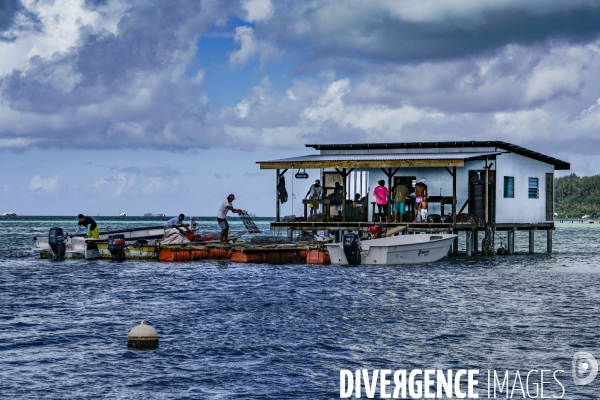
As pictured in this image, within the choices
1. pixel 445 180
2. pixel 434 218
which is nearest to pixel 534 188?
pixel 445 180

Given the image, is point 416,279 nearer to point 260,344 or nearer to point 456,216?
point 456,216

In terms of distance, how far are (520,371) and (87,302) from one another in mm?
14239

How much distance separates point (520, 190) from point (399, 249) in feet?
Result: 36.3

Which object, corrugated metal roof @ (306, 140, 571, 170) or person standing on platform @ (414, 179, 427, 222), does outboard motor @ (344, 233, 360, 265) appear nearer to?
person standing on platform @ (414, 179, 427, 222)

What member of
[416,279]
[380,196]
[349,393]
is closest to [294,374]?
[349,393]

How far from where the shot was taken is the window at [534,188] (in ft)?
150

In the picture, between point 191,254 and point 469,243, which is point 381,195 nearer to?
point 469,243

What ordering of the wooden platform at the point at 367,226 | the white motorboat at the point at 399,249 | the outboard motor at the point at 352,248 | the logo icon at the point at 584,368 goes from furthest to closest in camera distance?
the wooden platform at the point at 367,226, the white motorboat at the point at 399,249, the outboard motor at the point at 352,248, the logo icon at the point at 584,368

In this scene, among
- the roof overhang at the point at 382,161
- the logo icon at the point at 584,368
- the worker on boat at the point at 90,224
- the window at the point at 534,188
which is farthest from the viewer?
the window at the point at 534,188

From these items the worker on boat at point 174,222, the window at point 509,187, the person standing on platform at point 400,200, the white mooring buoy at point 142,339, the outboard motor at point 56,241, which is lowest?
the white mooring buoy at point 142,339

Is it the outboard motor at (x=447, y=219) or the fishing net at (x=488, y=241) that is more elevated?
the outboard motor at (x=447, y=219)

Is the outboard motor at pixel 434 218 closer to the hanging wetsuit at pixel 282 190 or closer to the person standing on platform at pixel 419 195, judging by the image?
the person standing on platform at pixel 419 195

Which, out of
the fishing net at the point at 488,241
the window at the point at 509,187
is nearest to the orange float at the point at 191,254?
the fishing net at the point at 488,241

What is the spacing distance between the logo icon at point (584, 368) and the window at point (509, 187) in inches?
1028
